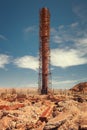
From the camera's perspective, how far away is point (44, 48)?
31141 mm

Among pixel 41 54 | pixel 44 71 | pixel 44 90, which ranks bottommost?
pixel 44 90

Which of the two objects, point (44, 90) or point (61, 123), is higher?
point (44, 90)

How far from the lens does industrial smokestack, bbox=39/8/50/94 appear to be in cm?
3059

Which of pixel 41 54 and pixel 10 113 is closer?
pixel 10 113

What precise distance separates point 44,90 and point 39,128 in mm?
20581

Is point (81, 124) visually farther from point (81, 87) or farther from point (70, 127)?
point (81, 87)

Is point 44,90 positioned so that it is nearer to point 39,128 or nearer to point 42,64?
point 42,64

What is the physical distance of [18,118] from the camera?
1102cm

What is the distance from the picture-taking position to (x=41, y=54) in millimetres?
31062

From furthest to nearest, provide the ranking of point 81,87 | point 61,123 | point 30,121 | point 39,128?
point 81,87, point 30,121, point 39,128, point 61,123

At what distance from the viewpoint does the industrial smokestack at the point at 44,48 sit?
3059 cm

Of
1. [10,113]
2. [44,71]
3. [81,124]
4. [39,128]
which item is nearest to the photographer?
[81,124]

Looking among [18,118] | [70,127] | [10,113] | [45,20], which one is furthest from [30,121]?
[45,20]

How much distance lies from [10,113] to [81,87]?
23.0m
